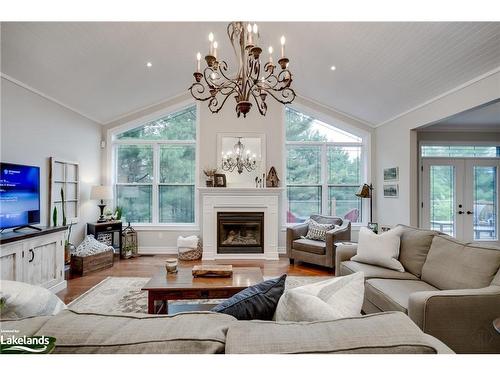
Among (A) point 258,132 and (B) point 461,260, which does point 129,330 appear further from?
(A) point 258,132

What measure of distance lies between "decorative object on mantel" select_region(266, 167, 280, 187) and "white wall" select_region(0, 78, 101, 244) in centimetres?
336

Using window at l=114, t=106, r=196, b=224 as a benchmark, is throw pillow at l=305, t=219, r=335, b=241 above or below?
below

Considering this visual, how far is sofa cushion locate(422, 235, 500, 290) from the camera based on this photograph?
185 centimetres

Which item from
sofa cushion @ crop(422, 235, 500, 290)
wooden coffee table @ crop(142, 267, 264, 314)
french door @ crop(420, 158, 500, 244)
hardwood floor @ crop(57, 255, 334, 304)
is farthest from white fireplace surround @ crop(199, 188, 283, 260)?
french door @ crop(420, 158, 500, 244)

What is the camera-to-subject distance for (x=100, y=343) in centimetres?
73

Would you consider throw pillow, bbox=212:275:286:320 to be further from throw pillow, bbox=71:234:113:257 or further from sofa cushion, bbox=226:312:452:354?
throw pillow, bbox=71:234:113:257

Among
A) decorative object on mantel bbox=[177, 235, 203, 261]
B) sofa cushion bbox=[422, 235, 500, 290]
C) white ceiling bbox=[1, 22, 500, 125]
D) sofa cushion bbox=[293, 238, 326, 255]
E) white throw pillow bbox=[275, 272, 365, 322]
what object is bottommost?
decorative object on mantel bbox=[177, 235, 203, 261]

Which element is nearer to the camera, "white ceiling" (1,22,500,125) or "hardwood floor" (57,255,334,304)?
"white ceiling" (1,22,500,125)

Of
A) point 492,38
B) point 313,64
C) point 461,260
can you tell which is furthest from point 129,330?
point 313,64

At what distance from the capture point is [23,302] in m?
1.07

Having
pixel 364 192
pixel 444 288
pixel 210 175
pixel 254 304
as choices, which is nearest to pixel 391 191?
pixel 364 192

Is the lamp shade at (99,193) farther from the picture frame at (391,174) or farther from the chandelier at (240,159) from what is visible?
the picture frame at (391,174)

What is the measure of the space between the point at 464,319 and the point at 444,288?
18.7 inches

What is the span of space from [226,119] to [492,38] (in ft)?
12.8
